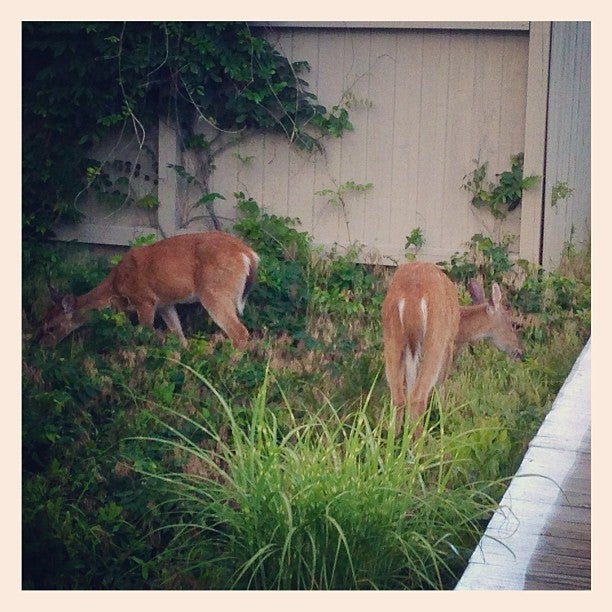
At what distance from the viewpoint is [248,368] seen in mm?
4941

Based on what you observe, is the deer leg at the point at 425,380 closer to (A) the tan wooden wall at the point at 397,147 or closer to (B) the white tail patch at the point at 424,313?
(B) the white tail patch at the point at 424,313

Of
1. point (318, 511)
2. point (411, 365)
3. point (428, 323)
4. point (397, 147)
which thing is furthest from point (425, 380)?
point (397, 147)

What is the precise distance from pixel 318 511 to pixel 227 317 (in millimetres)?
1036

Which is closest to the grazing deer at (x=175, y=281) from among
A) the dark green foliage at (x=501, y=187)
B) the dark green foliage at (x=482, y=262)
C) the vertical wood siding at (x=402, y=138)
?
the vertical wood siding at (x=402, y=138)

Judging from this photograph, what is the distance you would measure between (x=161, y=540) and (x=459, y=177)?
5.65ft

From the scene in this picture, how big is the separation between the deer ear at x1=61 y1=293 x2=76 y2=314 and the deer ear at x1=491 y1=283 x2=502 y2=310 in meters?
1.58

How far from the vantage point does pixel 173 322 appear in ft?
16.8

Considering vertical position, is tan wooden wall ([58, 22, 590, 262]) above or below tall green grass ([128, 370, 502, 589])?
above

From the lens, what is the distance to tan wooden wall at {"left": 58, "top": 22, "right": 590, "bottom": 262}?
16.1 ft

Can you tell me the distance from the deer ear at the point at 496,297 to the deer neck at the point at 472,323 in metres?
0.04

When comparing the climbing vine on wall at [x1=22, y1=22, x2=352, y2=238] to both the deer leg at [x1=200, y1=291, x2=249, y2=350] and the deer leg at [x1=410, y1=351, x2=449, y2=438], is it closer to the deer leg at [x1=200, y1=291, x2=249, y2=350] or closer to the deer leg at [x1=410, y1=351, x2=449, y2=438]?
the deer leg at [x1=200, y1=291, x2=249, y2=350]

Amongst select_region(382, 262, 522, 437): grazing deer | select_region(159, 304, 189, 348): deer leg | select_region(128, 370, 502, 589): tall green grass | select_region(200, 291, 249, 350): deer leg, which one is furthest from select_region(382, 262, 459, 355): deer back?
select_region(159, 304, 189, 348): deer leg

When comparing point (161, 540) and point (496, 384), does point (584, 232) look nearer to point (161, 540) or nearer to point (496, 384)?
point (496, 384)

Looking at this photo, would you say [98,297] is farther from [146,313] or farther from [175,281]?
[175,281]
